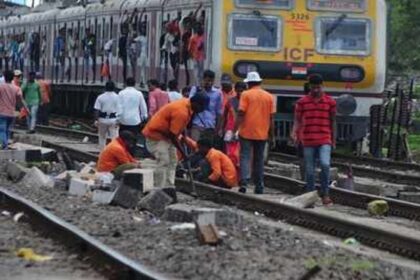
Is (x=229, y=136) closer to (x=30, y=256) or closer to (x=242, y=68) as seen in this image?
(x=242, y=68)

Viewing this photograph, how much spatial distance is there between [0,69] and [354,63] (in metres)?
22.2

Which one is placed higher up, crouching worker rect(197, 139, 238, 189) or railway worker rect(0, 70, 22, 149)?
railway worker rect(0, 70, 22, 149)

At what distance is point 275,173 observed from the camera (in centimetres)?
1845

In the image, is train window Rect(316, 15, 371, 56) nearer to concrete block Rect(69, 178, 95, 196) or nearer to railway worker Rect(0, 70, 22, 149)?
railway worker Rect(0, 70, 22, 149)

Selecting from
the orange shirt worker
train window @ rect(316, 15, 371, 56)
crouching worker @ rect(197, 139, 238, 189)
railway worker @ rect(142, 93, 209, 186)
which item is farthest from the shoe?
train window @ rect(316, 15, 371, 56)

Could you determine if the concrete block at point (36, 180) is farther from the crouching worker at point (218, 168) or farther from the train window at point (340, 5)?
the train window at point (340, 5)

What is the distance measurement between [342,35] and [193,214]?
11.4 m

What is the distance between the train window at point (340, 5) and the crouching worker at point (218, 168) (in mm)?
6271

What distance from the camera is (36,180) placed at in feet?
49.8

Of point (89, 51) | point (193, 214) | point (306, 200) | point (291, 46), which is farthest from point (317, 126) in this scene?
point (89, 51)

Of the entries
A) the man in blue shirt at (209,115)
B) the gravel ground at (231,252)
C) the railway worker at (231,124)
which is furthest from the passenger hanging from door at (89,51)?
the gravel ground at (231,252)

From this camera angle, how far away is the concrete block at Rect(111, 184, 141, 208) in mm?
12766

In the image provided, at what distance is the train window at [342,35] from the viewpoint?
21.2 m

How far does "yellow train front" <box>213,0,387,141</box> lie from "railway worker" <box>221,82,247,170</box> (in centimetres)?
448
